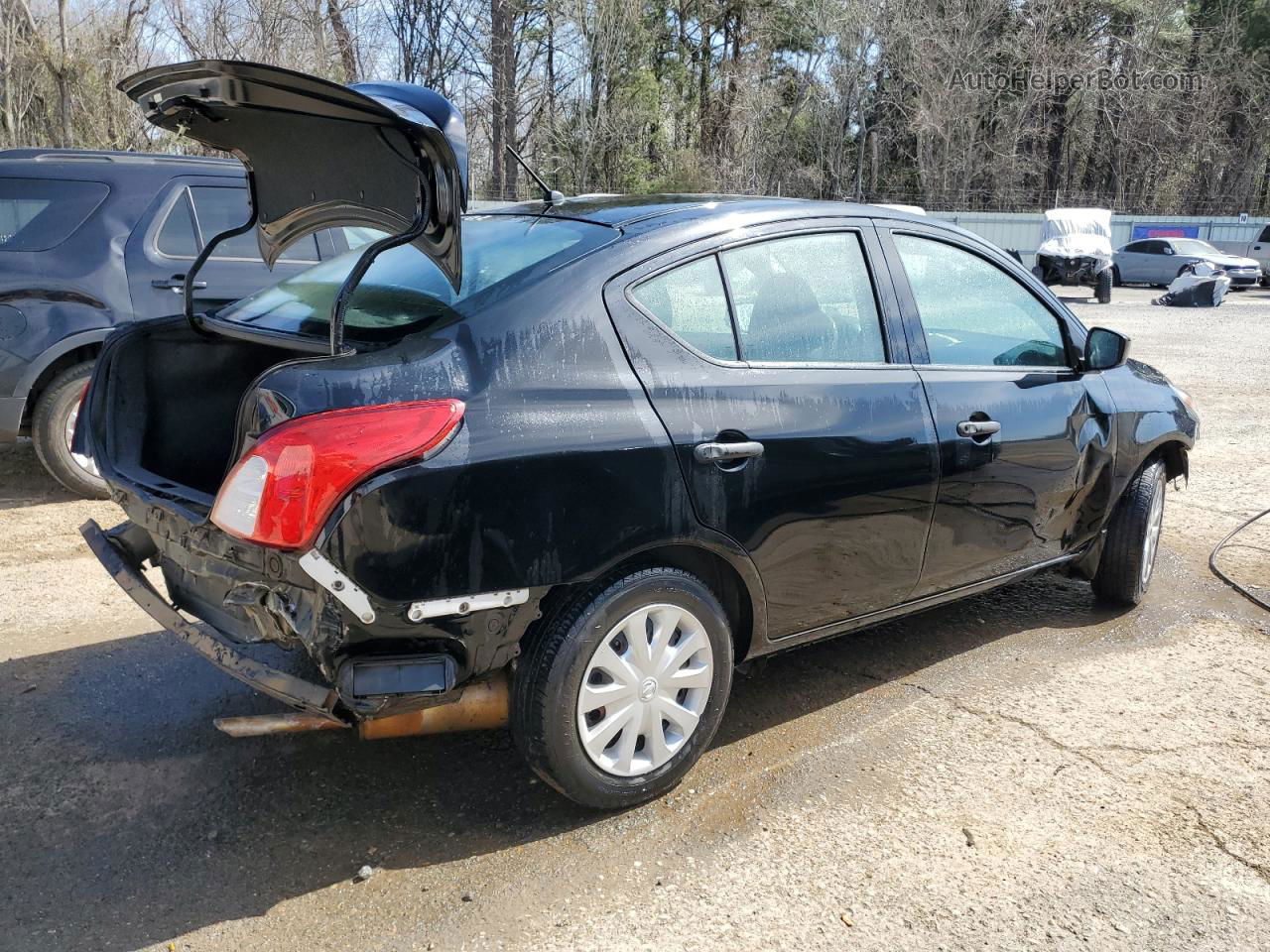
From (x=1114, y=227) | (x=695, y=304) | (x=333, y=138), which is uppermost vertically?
(x=1114, y=227)

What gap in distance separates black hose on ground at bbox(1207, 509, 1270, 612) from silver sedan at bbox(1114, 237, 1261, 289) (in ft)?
78.5

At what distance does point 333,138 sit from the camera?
2795 millimetres

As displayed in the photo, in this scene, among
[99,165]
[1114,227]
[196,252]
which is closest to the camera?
[99,165]

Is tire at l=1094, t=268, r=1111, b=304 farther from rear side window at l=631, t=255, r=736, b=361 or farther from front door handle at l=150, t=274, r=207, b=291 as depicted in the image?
rear side window at l=631, t=255, r=736, b=361

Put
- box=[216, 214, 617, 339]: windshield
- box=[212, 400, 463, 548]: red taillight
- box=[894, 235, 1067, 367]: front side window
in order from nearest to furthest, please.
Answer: box=[212, 400, 463, 548]: red taillight, box=[216, 214, 617, 339]: windshield, box=[894, 235, 1067, 367]: front side window

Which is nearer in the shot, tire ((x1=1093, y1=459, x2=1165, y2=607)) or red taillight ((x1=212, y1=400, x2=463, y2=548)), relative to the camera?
red taillight ((x1=212, y1=400, x2=463, y2=548))

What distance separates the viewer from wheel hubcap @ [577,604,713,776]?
2809mm

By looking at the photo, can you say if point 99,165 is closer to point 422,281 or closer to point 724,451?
point 422,281

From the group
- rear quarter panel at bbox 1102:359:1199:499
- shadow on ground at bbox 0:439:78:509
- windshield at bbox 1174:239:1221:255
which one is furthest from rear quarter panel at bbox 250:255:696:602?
windshield at bbox 1174:239:1221:255

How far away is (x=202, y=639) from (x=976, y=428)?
253cm

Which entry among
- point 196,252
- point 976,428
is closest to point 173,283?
point 196,252

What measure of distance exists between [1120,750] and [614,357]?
2.17 meters

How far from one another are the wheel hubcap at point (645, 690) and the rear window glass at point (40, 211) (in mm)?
4674

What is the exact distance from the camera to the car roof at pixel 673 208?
10.4 ft
